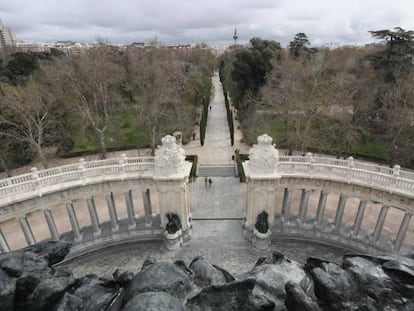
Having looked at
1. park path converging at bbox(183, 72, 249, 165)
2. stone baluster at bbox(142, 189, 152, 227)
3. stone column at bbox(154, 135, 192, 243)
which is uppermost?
stone column at bbox(154, 135, 192, 243)

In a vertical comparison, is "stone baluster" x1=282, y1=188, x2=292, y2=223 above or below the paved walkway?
above

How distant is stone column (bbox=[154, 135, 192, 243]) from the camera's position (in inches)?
773

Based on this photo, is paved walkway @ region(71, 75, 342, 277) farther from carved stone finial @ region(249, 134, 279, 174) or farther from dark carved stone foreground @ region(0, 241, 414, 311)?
dark carved stone foreground @ region(0, 241, 414, 311)

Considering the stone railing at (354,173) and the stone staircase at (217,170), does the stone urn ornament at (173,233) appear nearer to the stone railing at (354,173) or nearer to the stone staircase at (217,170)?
the stone railing at (354,173)

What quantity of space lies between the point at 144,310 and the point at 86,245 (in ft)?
50.7

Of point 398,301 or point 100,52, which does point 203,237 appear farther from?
point 100,52

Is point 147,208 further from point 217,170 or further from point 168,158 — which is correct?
point 217,170

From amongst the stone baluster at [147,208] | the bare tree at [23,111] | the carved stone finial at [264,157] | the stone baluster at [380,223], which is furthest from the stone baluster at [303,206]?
the bare tree at [23,111]

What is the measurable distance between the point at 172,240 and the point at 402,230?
17.7 meters

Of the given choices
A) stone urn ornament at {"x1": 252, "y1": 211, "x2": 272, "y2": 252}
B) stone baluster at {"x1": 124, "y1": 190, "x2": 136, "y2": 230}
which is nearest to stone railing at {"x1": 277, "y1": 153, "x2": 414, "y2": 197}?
stone urn ornament at {"x1": 252, "y1": 211, "x2": 272, "y2": 252}

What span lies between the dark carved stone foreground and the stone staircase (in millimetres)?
21297

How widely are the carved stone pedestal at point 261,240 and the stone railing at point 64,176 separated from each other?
392 inches

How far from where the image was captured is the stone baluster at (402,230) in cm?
1869

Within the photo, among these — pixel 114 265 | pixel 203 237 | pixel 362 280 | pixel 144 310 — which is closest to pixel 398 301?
pixel 362 280
